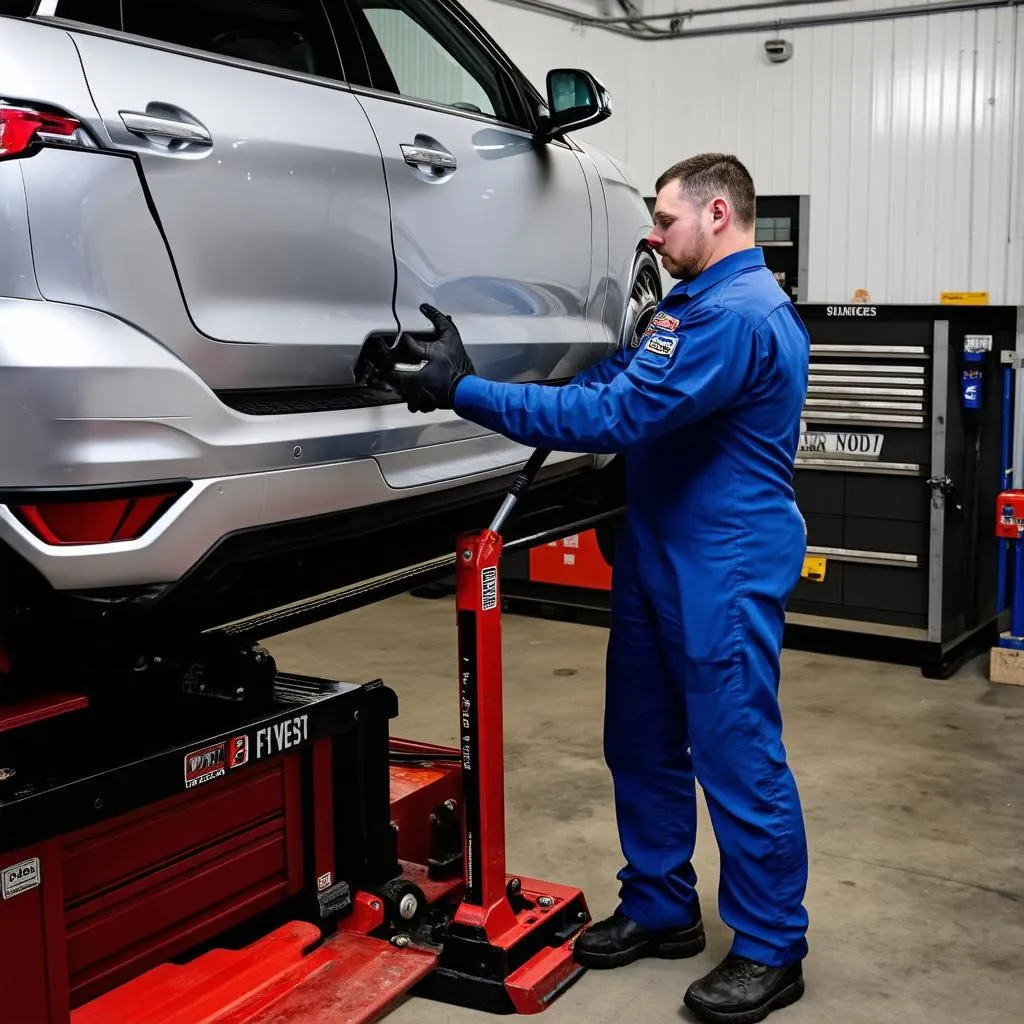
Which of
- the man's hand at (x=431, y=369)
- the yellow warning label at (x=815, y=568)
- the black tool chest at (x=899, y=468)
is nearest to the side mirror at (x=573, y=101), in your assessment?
the man's hand at (x=431, y=369)

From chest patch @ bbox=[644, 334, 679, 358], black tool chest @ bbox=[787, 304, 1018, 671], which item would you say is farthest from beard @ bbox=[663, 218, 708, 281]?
black tool chest @ bbox=[787, 304, 1018, 671]

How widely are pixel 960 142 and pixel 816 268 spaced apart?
122cm

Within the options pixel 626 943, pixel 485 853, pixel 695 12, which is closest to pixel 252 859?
pixel 485 853

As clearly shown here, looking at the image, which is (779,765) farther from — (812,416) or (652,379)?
(812,416)

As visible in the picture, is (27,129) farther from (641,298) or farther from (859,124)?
(859,124)

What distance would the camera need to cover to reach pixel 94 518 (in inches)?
72.4

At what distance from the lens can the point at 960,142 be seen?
8.34 metres

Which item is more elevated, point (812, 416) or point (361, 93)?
point (361, 93)

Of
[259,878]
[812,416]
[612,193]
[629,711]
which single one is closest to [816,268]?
[812,416]

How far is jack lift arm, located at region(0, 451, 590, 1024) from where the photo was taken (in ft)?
6.39

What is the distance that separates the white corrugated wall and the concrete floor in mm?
3889

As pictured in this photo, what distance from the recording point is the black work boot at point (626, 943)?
2.74m

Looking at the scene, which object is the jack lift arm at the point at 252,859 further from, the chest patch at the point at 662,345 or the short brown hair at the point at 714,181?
the short brown hair at the point at 714,181

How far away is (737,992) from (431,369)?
1360 mm
